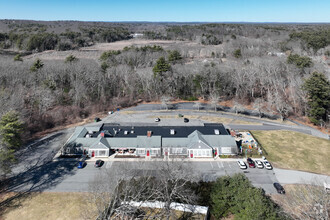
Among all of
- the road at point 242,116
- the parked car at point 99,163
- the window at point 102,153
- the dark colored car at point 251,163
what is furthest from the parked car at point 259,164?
the window at point 102,153

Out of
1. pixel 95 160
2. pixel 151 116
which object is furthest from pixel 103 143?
pixel 151 116

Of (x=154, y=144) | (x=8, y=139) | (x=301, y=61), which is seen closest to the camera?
(x=8, y=139)

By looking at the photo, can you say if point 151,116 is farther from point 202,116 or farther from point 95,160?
point 95,160

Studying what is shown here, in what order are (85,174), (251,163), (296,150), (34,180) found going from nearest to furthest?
(34,180)
(85,174)
(251,163)
(296,150)

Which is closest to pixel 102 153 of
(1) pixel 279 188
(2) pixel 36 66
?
(1) pixel 279 188

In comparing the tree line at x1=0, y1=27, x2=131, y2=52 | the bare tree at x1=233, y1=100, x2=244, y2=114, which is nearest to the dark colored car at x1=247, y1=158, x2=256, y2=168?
the bare tree at x1=233, y1=100, x2=244, y2=114

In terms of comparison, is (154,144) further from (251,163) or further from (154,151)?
(251,163)
